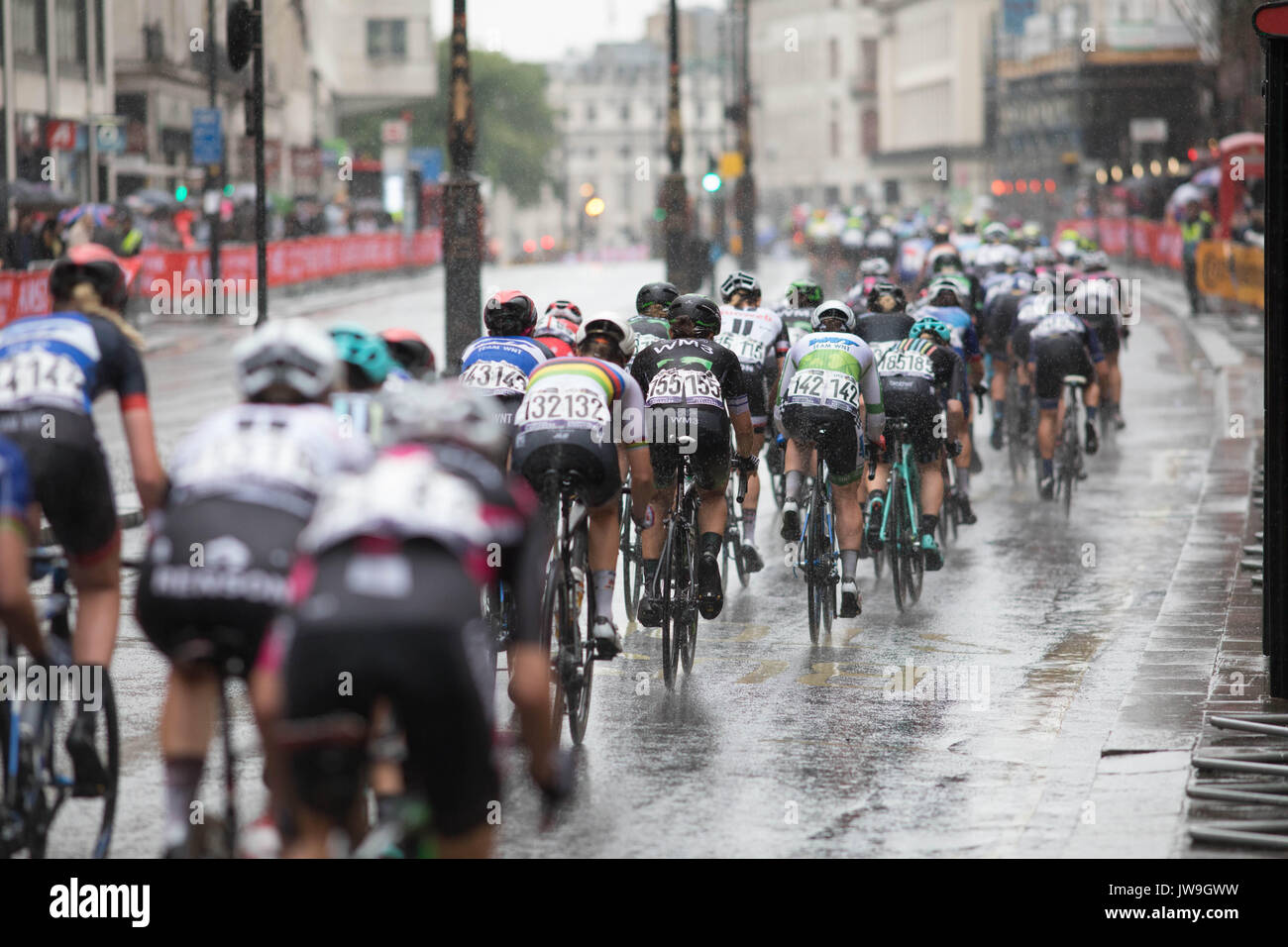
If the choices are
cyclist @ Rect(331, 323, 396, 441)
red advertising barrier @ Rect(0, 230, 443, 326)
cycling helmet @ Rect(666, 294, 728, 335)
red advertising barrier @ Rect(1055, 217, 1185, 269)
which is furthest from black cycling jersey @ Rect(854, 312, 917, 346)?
red advertising barrier @ Rect(1055, 217, 1185, 269)

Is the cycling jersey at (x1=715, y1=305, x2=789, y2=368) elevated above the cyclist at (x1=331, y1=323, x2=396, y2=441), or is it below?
below

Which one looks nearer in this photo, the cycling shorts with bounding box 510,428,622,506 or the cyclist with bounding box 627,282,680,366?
the cycling shorts with bounding box 510,428,622,506

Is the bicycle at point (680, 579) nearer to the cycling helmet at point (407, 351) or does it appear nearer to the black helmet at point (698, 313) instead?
the black helmet at point (698, 313)

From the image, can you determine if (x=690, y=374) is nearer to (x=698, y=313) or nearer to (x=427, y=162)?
(x=698, y=313)

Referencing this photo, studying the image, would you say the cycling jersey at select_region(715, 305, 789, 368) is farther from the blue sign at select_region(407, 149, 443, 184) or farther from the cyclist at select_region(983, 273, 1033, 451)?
the blue sign at select_region(407, 149, 443, 184)

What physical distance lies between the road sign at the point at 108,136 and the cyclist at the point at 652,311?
102 feet

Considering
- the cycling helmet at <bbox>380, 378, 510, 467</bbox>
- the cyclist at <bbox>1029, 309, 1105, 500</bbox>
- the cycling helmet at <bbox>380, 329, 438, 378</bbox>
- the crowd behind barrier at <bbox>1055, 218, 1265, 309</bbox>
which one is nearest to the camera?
the cycling helmet at <bbox>380, 378, 510, 467</bbox>

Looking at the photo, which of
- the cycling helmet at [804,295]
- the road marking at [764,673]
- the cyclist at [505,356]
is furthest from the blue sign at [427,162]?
the cyclist at [505,356]

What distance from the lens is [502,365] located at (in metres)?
9.75

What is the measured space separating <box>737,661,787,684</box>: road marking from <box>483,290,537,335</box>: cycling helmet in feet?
6.41

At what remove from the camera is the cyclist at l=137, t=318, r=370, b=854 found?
5.16 meters

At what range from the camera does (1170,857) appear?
673 cm

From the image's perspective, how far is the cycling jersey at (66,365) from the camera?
6383 millimetres
